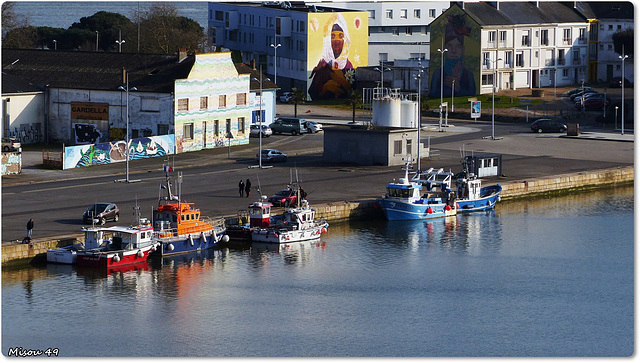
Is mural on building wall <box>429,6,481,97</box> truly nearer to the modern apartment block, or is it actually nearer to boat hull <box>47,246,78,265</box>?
the modern apartment block

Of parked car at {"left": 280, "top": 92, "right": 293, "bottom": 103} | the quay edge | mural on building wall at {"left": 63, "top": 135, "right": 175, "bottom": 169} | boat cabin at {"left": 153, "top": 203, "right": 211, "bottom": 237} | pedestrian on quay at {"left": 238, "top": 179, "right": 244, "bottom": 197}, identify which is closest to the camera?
the quay edge

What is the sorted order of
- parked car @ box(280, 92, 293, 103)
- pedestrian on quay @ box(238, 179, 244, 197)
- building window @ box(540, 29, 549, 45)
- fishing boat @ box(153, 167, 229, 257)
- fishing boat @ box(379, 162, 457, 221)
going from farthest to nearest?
building window @ box(540, 29, 549, 45) → parked car @ box(280, 92, 293, 103) → pedestrian on quay @ box(238, 179, 244, 197) → fishing boat @ box(379, 162, 457, 221) → fishing boat @ box(153, 167, 229, 257)

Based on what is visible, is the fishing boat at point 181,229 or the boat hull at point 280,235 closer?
the fishing boat at point 181,229

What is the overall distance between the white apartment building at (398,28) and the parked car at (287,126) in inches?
2098

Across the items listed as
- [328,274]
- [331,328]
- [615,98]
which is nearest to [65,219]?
[328,274]

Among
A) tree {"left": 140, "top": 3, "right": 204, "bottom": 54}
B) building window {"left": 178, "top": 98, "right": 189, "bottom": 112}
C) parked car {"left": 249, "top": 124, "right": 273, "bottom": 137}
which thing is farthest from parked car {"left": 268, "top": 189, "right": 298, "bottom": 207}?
tree {"left": 140, "top": 3, "right": 204, "bottom": 54}

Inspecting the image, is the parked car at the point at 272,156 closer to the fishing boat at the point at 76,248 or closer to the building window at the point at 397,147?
the building window at the point at 397,147

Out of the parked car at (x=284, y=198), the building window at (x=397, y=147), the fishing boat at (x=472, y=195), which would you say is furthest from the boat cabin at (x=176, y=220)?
the building window at (x=397, y=147)

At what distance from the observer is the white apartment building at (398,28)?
164625mm

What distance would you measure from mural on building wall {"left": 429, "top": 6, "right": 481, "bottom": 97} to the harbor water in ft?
203

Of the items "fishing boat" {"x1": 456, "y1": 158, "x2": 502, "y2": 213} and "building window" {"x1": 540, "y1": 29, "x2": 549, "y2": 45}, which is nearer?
"fishing boat" {"x1": 456, "y1": 158, "x2": 502, "y2": 213}

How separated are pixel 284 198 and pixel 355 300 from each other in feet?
61.9

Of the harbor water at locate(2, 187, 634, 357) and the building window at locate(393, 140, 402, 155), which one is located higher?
the building window at locate(393, 140, 402, 155)

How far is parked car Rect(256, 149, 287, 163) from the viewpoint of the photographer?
9300 centimetres
